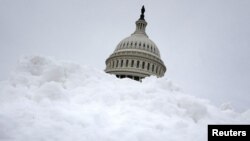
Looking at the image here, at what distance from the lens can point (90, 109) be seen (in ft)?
63.9

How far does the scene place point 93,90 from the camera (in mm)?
21719

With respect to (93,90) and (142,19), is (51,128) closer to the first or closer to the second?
(93,90)

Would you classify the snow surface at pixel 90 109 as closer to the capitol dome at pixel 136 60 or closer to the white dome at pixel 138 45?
the capitol dome at pixel 136 60

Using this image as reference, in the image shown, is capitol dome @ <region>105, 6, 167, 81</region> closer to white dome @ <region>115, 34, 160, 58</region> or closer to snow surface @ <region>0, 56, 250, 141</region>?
white dome @ <region>115, 34, 160, 58</region>

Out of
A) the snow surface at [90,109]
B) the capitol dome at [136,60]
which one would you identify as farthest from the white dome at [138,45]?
the snow surface at [90,109]

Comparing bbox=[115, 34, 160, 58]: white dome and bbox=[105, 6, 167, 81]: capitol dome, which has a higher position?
bbox=[115, 34, 160, 58]: white dome

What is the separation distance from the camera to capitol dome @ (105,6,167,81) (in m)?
83.6

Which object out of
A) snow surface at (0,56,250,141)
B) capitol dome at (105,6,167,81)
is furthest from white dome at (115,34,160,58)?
snow surface at (0,56,250,141)

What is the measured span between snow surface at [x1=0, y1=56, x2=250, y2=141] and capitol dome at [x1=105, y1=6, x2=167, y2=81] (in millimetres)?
58039

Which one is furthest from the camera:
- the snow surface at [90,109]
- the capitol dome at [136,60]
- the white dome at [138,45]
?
the white dome at [138,45]

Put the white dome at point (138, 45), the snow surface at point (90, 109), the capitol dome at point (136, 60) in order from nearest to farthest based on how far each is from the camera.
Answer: the snow surface at point (90, 109), the capitol dome at point (136, 60), the white dome at point (138, 45)

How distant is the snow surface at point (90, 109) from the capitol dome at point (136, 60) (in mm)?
58039

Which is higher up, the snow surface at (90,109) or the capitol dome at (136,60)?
the capitol dome at (136,60)

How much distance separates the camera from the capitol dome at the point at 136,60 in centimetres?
8362
